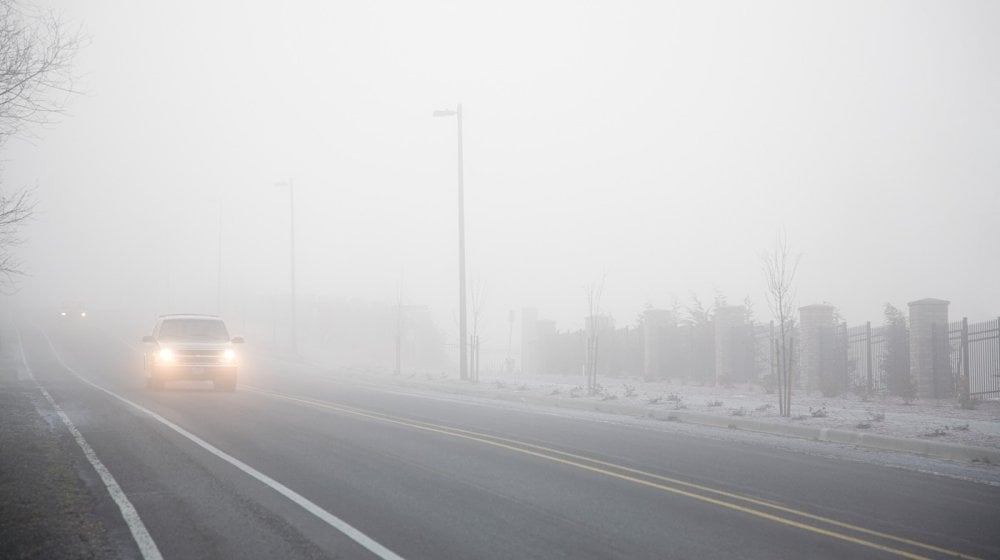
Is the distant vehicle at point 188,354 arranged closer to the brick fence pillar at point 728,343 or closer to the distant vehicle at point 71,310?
the brick fence pillar at point 728,343

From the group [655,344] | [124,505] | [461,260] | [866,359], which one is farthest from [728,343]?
[124,505]

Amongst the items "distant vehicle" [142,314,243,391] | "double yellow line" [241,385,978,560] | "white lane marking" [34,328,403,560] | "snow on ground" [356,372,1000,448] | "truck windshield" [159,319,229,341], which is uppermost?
"truck windshield" [159,319,229,341]

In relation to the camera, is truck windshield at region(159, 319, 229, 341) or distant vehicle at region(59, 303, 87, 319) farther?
distant vehicle at region(59, 303, 87, 319)

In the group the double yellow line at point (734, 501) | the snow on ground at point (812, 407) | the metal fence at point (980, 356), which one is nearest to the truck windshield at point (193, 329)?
the snow on ground at point (812, 407)

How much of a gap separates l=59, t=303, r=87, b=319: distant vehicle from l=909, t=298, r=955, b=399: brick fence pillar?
8191 centimetres

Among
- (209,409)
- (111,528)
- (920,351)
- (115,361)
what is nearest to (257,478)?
(111,528)

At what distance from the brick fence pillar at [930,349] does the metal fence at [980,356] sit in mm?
256

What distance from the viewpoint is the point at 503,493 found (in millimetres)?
7727

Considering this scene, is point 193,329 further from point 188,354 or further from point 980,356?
point 980,356

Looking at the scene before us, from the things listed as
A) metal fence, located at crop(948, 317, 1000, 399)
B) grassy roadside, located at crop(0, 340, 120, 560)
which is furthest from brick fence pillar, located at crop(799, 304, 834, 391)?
grassy roadside, located at crop(0, 340, 120, 560)

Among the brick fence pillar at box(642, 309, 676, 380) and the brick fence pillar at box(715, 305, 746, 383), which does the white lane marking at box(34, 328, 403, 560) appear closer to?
the brick fence pillar at box(715, 305, 746, 383)

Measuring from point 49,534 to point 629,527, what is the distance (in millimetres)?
4895

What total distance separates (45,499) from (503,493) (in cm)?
458

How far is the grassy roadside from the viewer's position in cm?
580
